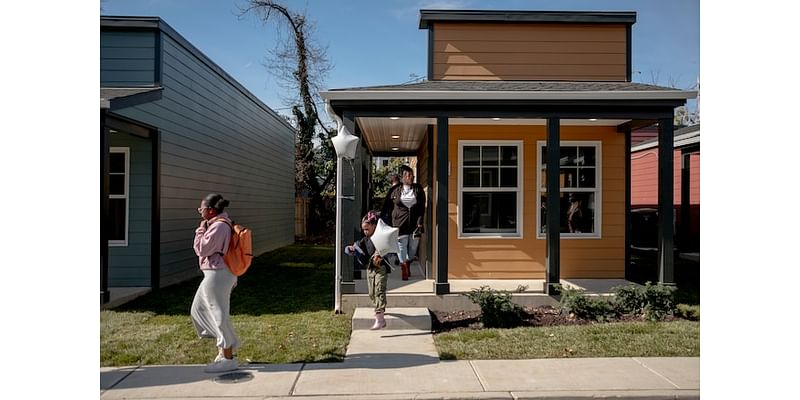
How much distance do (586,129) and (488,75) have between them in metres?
1.93

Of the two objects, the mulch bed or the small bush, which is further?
the small bush

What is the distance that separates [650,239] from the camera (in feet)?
53.2

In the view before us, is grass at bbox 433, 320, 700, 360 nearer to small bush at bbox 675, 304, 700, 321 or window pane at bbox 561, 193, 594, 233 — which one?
small bush at bbox 675, 304, 700, 321

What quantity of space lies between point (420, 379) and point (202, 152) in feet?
28.9

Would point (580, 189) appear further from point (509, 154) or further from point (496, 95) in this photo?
point (496, 95)

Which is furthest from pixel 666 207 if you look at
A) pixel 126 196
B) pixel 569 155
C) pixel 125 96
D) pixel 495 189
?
pixel 126 196

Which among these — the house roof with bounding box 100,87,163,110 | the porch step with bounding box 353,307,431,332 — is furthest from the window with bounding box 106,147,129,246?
the porch step with bounding box 353,307,431,332

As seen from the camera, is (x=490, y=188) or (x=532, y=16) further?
(x=532, y=16)

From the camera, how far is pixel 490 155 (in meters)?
9.41

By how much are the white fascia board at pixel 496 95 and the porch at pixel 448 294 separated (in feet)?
8.72

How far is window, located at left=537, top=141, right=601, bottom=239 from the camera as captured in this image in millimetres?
9523

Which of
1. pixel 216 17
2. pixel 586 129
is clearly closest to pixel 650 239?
pixel 586 129

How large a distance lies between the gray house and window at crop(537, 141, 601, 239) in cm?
652
